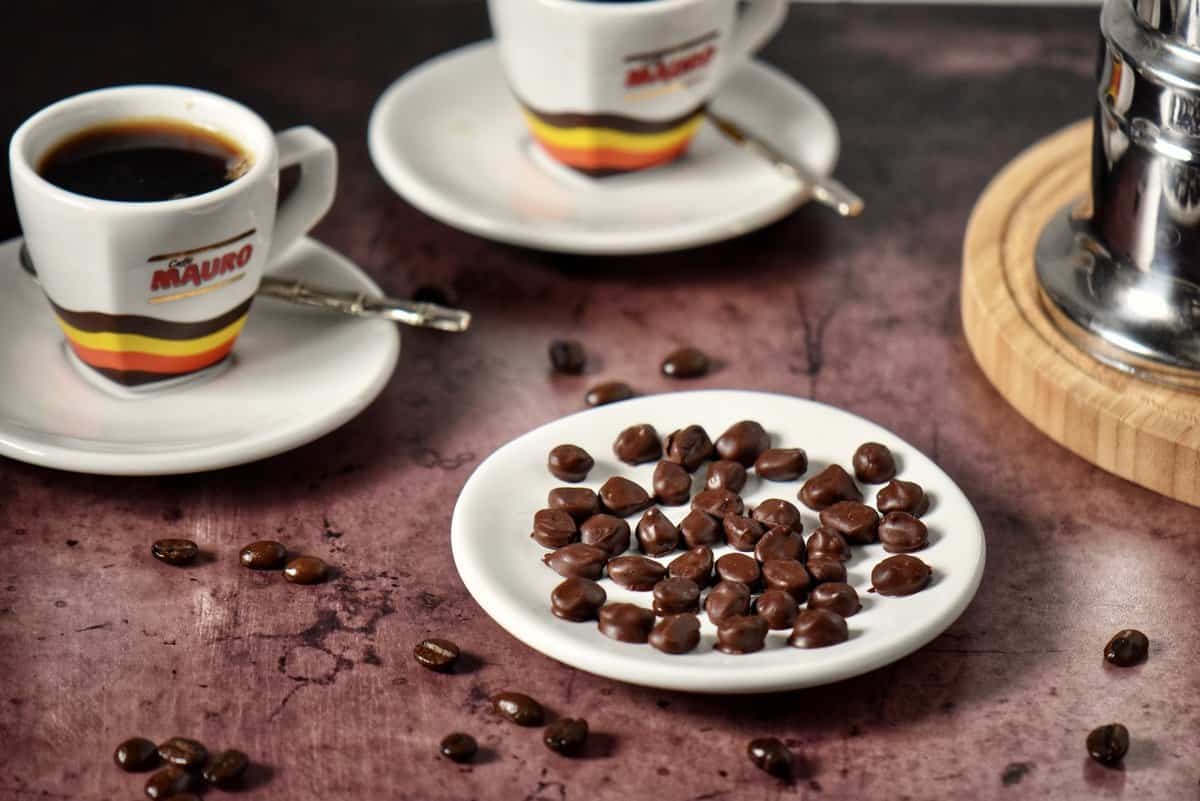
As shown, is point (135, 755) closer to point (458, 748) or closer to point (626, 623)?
point (458, 748)

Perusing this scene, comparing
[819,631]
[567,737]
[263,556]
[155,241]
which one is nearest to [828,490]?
[819,631]

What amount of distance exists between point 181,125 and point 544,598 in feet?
1.50

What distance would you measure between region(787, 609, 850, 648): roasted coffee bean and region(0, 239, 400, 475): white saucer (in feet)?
1.19

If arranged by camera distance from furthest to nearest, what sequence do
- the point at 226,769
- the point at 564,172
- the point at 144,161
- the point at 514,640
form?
the point at 564,172 < the point at 144,161 < the point at 514,640 < the point at 226,769

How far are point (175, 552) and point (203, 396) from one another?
150 mm

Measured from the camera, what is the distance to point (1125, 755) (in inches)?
35.3

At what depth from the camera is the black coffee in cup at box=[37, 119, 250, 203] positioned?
107 centimetres

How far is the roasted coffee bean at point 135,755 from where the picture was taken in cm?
88

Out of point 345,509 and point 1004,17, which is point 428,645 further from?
point 1004,17

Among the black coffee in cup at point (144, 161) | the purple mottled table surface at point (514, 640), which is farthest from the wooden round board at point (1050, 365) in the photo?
the black coffee in cup at point (144, 161)

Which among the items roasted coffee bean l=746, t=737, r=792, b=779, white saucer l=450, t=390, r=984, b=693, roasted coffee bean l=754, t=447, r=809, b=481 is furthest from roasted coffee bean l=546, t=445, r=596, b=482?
roasted coffee bean l=746, t=737, r=792, b=779

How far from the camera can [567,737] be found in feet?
2.93

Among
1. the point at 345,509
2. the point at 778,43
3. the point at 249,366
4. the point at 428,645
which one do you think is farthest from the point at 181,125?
the point at 778,43

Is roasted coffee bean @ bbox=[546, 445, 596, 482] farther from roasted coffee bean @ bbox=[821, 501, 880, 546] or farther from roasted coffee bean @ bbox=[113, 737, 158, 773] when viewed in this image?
roasted coffee bean @ bbox=[113, 737, 158, 773]
